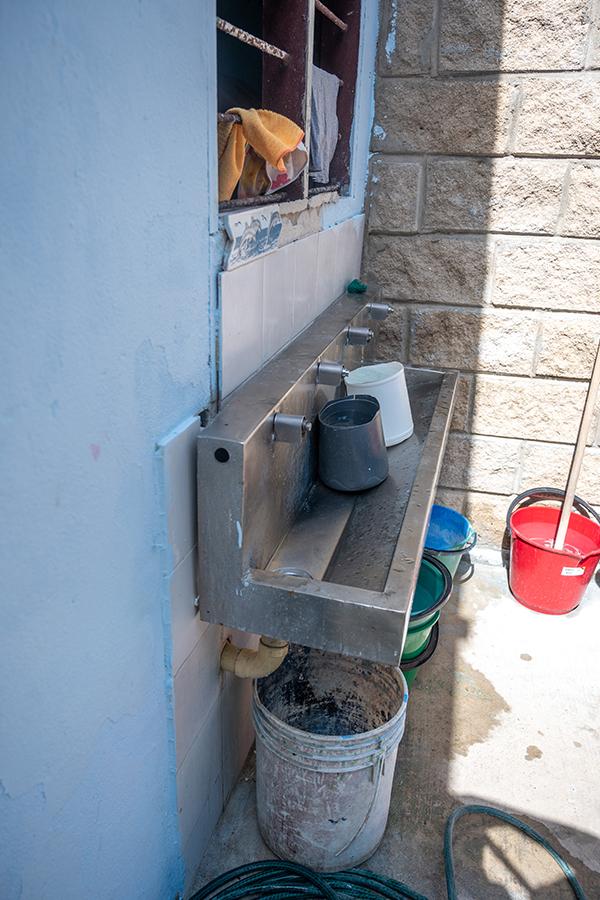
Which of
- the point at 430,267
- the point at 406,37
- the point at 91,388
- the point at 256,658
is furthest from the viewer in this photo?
the point at 430,267

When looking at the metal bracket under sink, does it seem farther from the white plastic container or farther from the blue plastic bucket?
the blue plastic bucket

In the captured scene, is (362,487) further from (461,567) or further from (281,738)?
(461,567)

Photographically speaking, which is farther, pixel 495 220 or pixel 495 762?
pixel 495 220

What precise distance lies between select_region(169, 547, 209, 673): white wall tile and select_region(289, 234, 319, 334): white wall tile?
33.2 inches

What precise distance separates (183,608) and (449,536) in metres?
1.62

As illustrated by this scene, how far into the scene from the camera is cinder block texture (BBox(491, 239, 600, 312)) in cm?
254

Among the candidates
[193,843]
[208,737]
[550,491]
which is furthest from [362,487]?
[550,491]

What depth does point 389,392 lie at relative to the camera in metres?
2.05

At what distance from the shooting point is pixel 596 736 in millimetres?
2186

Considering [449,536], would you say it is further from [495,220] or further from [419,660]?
[495,220]

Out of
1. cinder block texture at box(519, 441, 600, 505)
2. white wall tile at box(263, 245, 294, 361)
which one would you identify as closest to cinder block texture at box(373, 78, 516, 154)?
white wall tile at box(263, 245, 294, 361)

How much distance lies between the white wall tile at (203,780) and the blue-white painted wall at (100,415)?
2.9 inches

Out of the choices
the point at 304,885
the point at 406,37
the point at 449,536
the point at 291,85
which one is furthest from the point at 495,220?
the point at 304,885

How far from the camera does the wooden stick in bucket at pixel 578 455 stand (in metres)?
2.51
